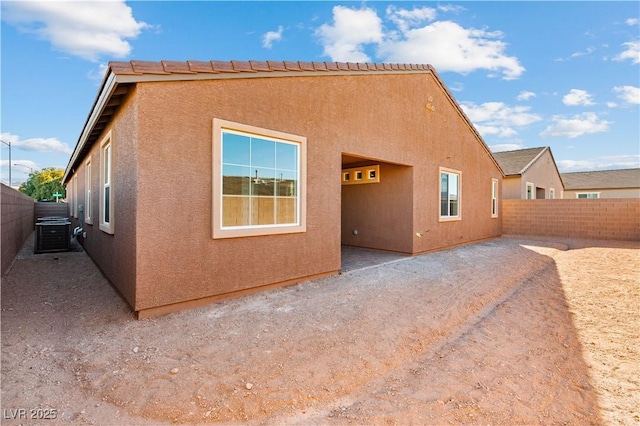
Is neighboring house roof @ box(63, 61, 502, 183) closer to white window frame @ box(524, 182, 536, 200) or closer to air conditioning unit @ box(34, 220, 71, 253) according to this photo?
air conditioning unit @ box(34, 220, 71, 253)

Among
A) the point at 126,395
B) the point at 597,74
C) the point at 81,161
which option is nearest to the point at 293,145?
the point at 126,395

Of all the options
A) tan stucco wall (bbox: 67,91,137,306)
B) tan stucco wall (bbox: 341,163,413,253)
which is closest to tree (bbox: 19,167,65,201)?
tan stucco wall (bbox: 341,163,413,253)

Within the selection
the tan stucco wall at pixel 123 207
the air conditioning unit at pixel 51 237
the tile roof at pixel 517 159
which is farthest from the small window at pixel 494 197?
the air conditioning unit at pixel 51 237

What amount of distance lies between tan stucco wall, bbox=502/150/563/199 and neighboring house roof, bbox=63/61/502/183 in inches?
685

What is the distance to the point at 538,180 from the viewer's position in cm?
2302

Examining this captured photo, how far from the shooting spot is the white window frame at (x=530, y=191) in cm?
2112

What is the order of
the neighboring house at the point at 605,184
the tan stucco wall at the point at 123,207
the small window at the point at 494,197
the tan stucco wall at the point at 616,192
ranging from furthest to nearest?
1. the neighboring house at the point at 605,184
2. the tan stucco wall at the point at 616,192
3. the small window at the point at 494,197
4. the tan stucco wall at the point at 123,207

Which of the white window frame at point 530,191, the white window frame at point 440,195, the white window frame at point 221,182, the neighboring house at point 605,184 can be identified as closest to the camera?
the white window frame at point 221,182

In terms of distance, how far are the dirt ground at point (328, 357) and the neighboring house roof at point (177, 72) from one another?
3.24 m

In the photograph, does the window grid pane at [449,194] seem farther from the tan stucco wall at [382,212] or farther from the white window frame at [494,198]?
the white window frame at [494,198]

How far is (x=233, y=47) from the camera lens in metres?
10.1

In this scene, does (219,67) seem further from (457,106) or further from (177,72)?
(457,106)

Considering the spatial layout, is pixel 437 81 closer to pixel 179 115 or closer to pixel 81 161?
pixel 179 115

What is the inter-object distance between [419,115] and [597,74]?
1162cm
